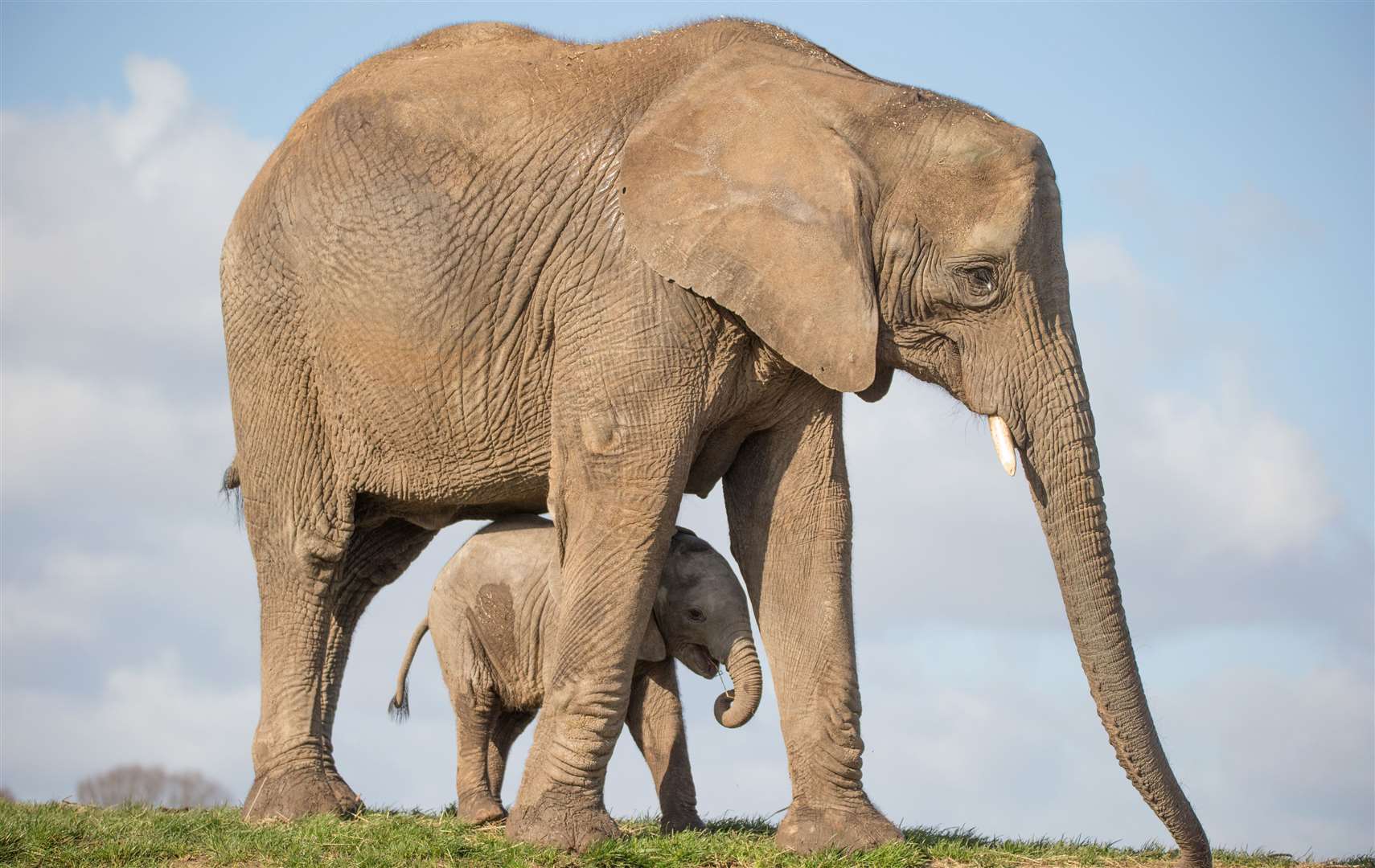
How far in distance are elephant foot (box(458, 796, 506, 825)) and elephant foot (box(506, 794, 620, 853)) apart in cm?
155

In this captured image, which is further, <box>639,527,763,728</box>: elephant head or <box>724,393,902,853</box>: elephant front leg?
<box>639,527,763,728</box>: elephant head

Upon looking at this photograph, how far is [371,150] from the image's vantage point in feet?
34.5

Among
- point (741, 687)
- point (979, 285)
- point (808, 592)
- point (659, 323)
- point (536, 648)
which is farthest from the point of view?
point (536, 648)

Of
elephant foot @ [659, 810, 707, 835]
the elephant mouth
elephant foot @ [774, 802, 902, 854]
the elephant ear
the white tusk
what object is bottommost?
elephant foot @ [774, 802, 902, 854]

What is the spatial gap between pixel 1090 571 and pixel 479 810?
153 inches

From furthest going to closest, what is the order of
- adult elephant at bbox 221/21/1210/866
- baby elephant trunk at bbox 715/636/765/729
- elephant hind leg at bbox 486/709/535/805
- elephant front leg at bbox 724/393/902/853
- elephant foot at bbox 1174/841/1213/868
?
elephant hind leg at bbox 486/709/535/805 < baby elephant trunk at bbox 715/636/765/729 < elephant front leg at bbox 724/393/902/853 < elephant foot at bbox 1174/841/1213/868 < adult elephant at bbox 221/21/1210/866

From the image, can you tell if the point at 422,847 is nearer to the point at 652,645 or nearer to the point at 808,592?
the point at 652,645

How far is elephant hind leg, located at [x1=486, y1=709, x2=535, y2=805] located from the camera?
11508mm

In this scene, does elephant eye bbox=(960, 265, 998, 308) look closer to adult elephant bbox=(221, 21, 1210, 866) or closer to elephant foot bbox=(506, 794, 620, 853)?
adult elephant bbox=(221, 21, 1210, 866)

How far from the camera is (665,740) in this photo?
10.8 m

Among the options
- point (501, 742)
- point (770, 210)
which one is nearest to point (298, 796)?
point (501, 742)

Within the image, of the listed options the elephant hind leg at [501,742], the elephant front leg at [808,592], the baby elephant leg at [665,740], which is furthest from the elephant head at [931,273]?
the elephant hind leg at [501,742]

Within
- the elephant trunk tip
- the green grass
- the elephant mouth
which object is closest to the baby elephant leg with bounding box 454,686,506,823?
the green grass

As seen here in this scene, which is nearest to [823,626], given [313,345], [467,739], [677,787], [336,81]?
[677,787]
